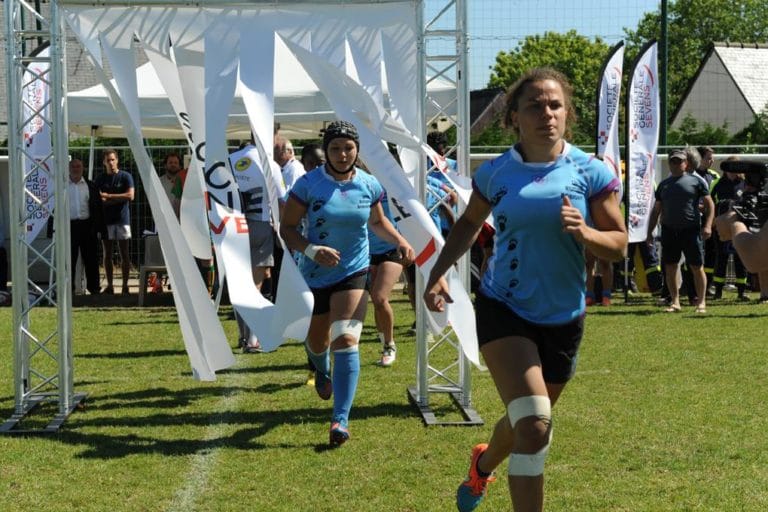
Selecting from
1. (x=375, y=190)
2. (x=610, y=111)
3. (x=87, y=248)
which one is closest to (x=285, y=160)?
(x=375, y=190)

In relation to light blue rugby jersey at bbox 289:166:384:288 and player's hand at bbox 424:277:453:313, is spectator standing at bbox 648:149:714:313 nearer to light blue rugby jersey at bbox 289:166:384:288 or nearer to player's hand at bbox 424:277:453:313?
light blue rugby jersey at bbox 289:166:384:288

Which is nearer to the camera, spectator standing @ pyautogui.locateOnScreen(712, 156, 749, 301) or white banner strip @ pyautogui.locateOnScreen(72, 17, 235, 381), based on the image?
white banner strip @ pyautogui.locateOnScreen(72, 17, 235, 381)

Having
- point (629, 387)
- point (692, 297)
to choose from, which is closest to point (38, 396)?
point (629, 387)

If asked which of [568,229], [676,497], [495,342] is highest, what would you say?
[568,229]

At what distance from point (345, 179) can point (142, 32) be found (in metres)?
1.68

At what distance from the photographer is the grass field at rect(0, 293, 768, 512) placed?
6191 millimetres

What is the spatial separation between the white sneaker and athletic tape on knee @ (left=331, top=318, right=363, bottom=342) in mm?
3131

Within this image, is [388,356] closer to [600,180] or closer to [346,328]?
[346,328]

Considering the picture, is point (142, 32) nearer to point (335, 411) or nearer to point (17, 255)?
point (17, 255)

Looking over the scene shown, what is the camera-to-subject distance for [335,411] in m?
7.42

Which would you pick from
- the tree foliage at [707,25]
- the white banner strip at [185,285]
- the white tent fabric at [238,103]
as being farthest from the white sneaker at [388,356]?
the tree foliage at [707,25]

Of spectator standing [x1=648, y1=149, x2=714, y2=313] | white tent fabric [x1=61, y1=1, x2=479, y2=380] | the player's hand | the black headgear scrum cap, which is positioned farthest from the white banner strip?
spectator standing [x1=648, y1=149, x2=714, y2=313]

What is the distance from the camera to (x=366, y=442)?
7461mm

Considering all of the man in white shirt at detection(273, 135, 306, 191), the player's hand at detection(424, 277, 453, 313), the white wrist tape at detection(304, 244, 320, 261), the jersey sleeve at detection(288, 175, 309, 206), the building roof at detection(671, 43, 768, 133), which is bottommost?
the player's hand at detection(424, 277, 453, 313)
